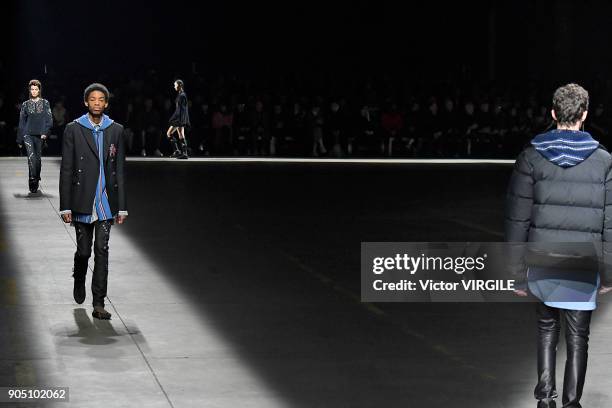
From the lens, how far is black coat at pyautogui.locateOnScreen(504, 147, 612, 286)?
21.7ft

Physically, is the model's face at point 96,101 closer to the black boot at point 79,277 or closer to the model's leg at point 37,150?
the black boot at point 79,277

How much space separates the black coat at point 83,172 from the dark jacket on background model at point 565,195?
151 inches

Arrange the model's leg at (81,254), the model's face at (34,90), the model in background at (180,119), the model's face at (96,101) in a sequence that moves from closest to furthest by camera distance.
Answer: the model's face at (96,101)
the model's leg at (81,254)
the model's face at (34,90)
the model in background at (180,119)

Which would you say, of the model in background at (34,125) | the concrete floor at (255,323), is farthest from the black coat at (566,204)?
the model in background at (34,125)

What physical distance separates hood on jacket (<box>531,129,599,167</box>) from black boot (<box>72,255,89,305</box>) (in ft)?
14.5

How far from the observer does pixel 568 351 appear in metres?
6.77

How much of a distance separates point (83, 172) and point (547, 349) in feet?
13.5

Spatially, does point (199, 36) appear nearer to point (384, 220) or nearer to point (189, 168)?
point (189, 168)

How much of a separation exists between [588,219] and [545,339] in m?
0.68

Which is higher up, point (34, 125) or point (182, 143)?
point (34, 125)

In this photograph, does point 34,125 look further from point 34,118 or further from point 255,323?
point 255,323

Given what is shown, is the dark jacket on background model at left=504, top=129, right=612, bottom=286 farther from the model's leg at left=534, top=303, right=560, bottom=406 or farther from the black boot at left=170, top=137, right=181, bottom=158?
the black boot at left=170, top=137, right=181, bottom=158

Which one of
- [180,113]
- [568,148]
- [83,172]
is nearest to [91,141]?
[83,172]

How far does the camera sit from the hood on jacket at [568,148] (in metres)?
6.65
